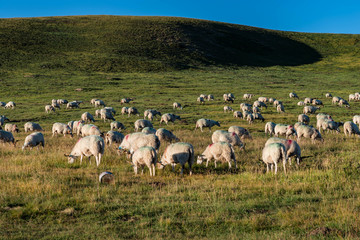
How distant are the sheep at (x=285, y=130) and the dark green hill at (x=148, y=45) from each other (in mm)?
57761

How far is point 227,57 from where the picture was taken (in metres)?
102

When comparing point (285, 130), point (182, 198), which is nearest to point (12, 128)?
point (285, 130)

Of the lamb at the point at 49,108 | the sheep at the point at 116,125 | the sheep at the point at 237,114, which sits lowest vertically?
the sheep at the point at 116,125

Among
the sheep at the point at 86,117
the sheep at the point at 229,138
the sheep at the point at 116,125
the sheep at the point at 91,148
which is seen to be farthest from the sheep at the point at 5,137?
the sheep at the point at 229,138

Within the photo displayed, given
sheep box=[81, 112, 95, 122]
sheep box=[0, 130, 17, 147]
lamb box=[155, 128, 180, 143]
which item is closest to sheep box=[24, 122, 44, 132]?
sheep box=[81, 112, 95, 122]

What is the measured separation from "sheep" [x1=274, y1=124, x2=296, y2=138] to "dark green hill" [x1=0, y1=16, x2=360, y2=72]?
57761 millimetres

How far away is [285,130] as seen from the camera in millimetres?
22500

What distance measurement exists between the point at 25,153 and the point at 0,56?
69686 mm

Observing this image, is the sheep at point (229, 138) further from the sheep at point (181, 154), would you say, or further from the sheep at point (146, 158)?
the sheep at point (146, 158)

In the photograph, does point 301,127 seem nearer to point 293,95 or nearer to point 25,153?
point 25,153

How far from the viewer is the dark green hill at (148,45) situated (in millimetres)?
79375

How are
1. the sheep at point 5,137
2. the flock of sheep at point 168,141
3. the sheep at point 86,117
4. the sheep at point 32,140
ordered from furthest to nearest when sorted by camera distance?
1. the sheep at point 86,117
2. the sheep at point 5,137
3. the sheep at point 32,140
4. the flock of sheep at point 168,141

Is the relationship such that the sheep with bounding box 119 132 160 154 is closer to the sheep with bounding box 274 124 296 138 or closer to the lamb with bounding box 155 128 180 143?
the lamb with bounding box 155 128 180 143

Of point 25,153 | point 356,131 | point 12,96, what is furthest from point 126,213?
point 12,96
